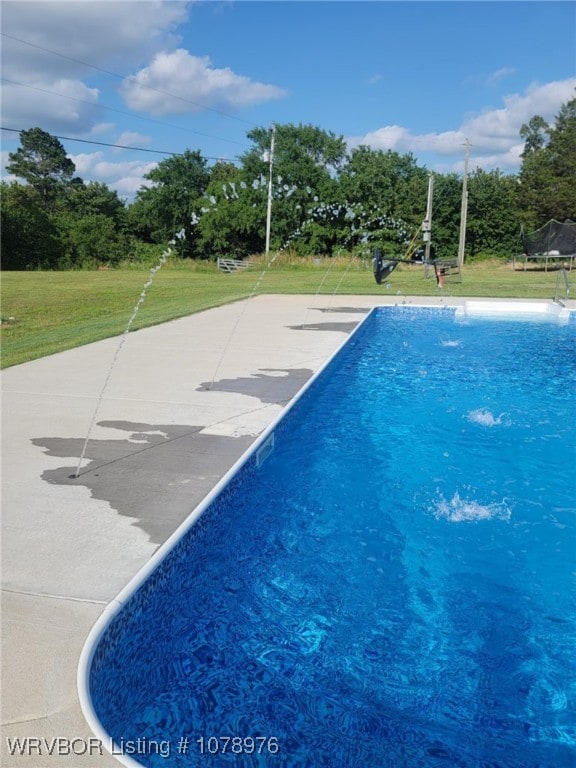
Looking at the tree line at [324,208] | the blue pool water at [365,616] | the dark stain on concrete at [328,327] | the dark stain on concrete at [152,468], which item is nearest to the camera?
the blue pool water at [365,616]

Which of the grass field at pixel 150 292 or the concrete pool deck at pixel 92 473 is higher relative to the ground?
the grass field at pixel 150 292

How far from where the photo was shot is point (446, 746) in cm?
227

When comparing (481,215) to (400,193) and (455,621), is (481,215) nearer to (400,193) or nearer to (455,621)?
(400,193)

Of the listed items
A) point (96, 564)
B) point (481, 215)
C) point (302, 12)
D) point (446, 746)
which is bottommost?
point (446, 746)

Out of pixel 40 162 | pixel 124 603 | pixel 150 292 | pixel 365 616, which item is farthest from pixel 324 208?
pixel 124 603

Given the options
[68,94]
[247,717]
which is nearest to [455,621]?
[247,717]

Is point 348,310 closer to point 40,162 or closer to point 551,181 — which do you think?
point 551,181

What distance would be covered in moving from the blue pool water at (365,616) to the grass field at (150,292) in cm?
444

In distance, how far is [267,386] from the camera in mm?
6316

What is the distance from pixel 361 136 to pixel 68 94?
58.2ft

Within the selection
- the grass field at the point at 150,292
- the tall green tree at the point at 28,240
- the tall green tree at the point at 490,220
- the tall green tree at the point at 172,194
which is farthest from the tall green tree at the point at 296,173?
the tall green tree at the point at 28,240

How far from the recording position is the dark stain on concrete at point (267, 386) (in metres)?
5.92

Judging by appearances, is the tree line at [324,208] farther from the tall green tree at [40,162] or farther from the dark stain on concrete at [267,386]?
the dark stain on concrete at [267,386]

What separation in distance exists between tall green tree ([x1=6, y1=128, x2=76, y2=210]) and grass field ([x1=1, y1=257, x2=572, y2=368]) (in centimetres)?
3007
